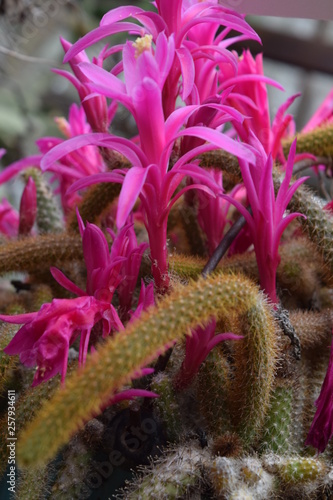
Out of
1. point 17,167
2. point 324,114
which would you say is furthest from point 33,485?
point 324,114

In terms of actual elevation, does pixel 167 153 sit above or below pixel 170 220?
above


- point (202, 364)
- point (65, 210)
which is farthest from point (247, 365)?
point (65, 210)

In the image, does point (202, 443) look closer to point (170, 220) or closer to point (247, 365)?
point (247, 365)

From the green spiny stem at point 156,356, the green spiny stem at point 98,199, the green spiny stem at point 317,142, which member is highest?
the green spiny stem at point 317,142

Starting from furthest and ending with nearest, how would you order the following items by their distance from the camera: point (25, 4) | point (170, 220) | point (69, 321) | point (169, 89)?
1. point (25, 4)
2. point (170, 220)
3. point (169, 89)
4. point (69, 321)
